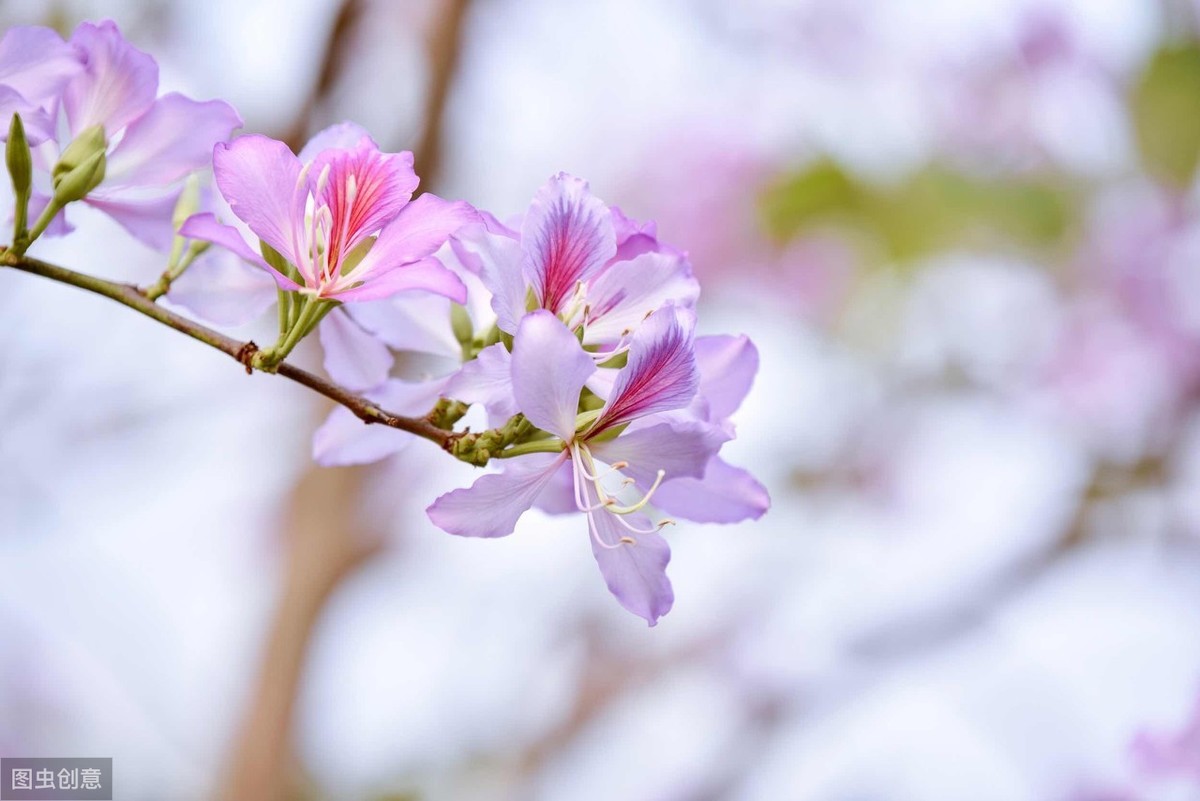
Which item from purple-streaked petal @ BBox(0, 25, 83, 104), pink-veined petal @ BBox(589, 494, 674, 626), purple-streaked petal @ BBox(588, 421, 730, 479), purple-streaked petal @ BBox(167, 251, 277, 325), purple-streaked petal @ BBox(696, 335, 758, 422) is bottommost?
pink-veined petal @ BBox(589, 494, 674, 626)

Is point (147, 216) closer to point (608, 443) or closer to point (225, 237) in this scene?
point (225, 237)

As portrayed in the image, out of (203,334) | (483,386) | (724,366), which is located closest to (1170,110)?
(724,366)

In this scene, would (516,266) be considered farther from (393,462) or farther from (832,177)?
(393,462)

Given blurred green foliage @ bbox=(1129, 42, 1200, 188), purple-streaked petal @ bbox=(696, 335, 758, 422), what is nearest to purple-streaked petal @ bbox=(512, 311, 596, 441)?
purple-streaked petal @ bbox=(696, 335, 758, 422)

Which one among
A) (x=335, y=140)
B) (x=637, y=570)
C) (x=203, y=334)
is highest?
(x=335, y=140)

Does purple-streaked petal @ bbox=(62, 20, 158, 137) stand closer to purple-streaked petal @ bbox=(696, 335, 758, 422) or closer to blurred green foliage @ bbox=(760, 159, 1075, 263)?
purple-streaked petal @ bbox=(696, 335, 758, 422)

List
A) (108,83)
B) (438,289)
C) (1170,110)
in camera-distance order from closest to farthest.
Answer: (438,289) → (108,83) → (1170,110)

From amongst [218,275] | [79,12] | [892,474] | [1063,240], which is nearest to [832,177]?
[1063,240]
